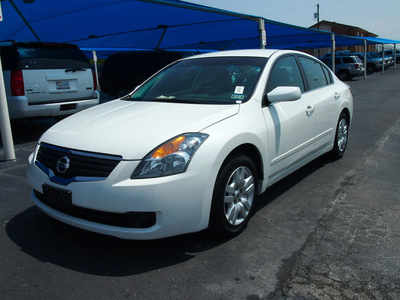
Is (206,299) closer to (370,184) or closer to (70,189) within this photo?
(70,189)

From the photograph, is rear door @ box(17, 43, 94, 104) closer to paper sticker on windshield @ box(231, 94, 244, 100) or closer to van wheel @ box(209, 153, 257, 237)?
paper sticker on windshield @ box(231, 94, 244, 100)

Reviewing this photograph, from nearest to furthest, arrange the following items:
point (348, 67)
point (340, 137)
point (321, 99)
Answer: point (321, 99) → point (340, 137) → point (348, 67)

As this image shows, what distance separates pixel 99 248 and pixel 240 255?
44.0 inches

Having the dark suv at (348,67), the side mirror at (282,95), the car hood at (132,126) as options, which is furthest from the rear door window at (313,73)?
the dark suv at (348,67)

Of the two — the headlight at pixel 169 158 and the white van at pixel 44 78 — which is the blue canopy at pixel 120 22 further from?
the headlight at pixel 169 158

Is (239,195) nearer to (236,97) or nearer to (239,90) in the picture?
(236,97)

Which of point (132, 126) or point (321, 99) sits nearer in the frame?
point (132, 126)

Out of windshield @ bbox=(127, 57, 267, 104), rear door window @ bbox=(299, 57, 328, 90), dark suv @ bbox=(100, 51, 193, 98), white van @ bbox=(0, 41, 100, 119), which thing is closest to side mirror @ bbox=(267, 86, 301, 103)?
windshield @ bbox=(127, 57, 267, 104)

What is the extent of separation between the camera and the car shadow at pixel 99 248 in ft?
9.16

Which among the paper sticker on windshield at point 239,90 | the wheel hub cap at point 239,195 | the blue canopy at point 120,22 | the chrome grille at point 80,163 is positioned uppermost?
the blue canopy at point 120,22

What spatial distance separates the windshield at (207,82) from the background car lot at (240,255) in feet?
3.95

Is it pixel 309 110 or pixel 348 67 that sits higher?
pixel 348 67

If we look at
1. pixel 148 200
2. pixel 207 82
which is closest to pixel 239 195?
pixel 148 200

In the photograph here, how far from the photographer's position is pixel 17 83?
678 cm
